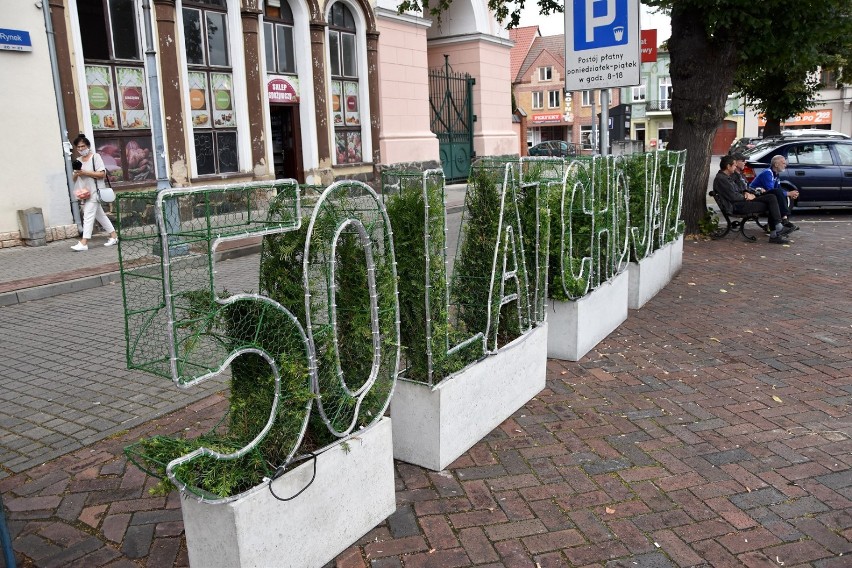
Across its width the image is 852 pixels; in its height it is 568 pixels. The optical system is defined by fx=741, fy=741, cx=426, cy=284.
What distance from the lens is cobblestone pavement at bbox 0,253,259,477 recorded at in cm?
457

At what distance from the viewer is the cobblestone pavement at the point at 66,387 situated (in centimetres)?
457

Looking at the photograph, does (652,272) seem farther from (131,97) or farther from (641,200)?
(131,97)

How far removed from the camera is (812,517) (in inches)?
138

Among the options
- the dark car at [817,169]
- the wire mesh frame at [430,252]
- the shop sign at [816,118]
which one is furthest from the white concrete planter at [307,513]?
the shop sign at [816,118]

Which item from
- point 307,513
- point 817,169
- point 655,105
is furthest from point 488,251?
point 655,105

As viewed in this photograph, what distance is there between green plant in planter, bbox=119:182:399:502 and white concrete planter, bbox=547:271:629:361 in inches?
96.0

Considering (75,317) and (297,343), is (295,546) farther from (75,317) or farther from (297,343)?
(75,317)

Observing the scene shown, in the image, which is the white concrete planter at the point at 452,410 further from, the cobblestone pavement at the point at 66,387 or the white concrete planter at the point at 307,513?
the cobblestone pavement at the point at 66,387

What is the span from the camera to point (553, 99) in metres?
67.2

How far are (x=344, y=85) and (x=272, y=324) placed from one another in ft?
52.3

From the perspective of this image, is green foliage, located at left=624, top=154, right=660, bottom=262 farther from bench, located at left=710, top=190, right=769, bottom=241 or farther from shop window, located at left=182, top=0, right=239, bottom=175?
shop window, located at left=182, top=0, right=239, bottom=175

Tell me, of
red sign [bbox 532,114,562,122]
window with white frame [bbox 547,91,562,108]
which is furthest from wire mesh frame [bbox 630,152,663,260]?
window with white frame [bbox 547,91,562,108]

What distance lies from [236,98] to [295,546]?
44.2 ft

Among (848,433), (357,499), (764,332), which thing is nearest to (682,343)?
(764,332)
